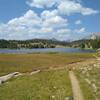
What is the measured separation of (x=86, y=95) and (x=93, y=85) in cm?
633

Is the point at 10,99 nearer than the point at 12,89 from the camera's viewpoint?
Yes

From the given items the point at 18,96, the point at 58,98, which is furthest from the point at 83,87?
the point at 18,96

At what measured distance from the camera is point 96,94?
1024 inches

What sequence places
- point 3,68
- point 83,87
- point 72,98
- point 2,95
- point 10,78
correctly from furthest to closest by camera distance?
1. point 3,68
2. point 10,78
3. point 83,87
4. point 2,95
5. point 72,98

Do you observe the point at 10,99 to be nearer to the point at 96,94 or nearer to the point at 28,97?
the point at 28,97

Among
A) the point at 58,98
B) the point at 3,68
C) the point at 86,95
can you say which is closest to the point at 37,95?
the point at 58,98

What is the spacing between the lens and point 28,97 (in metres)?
25.2

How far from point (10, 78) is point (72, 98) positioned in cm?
2074

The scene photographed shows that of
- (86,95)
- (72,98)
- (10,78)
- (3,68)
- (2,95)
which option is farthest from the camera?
(3,68)

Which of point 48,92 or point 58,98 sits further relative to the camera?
point 48,92

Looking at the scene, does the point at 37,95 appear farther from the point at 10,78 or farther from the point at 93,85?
the point at 10,78

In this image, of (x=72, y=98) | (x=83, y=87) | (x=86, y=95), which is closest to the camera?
(x=72, y=98)

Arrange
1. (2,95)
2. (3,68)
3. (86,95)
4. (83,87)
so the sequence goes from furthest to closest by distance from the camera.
Result: (3,68) → (83,87) → (2,95) → (86,95)

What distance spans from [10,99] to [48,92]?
493cm
